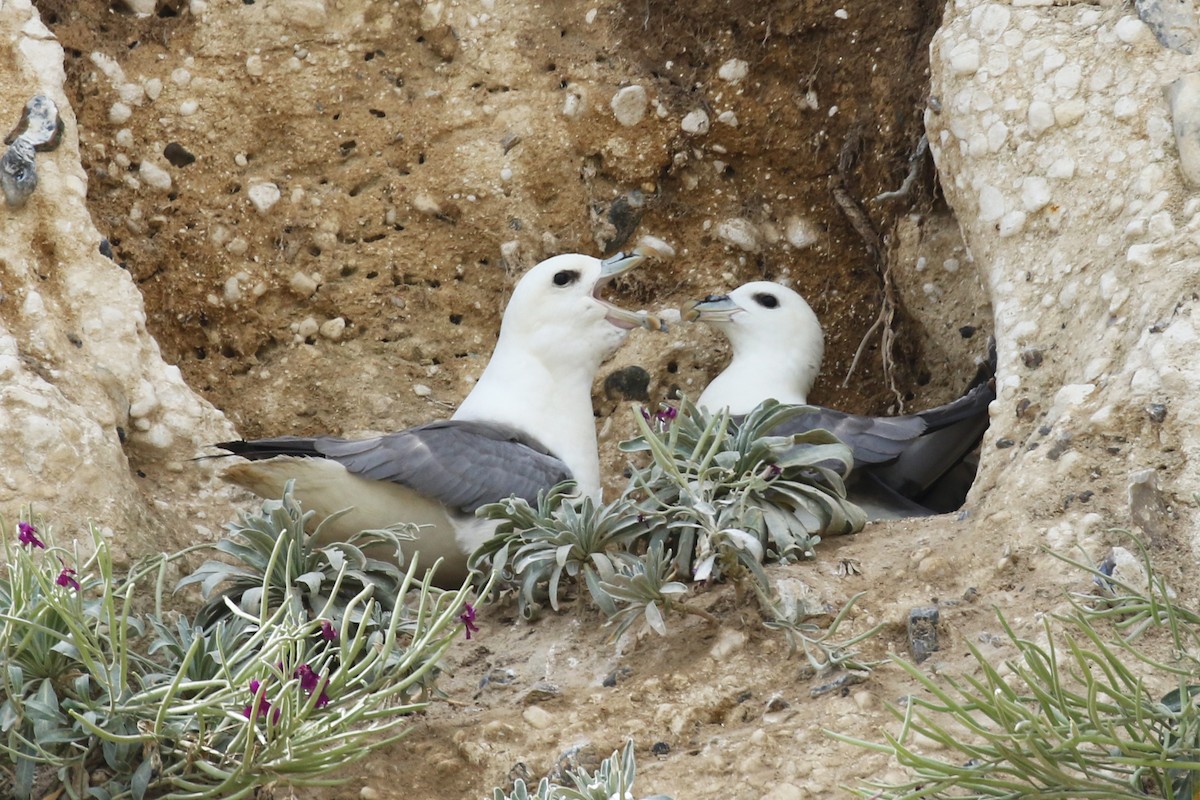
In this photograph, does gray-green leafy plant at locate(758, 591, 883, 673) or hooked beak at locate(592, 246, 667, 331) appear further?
hooked beak at locate(592, 246, 667, 331)

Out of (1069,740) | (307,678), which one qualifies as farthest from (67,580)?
(1069,740)

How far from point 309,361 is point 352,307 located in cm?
24

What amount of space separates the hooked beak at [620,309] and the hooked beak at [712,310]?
0.28 m

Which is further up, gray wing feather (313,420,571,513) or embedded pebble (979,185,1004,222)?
embedded pebble (979,185,1004,222)

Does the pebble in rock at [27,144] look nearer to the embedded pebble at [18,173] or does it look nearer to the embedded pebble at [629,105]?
the embedded pebble at [18,173]

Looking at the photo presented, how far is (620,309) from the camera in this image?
4777mm

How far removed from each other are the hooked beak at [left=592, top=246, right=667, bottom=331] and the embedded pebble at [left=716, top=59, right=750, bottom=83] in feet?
2.93

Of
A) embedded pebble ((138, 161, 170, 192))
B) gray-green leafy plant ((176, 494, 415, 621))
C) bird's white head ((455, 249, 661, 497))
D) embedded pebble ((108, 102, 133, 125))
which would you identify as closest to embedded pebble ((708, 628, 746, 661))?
gray-green leafy plant ((176, 494, 415, 621))

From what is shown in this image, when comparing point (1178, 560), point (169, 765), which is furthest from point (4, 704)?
point (1178, 560)

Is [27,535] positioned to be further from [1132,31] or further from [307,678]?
[1132,31]

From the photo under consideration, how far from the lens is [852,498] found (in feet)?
15.0

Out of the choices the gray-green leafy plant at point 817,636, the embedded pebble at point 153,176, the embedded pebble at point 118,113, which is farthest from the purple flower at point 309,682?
the embedded pebble at point 118,113

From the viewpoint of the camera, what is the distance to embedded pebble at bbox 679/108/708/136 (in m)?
5.27

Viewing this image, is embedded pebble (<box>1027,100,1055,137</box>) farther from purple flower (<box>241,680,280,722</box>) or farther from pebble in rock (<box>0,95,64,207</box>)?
pebble in rock (<box>0,95,64,207</box>)
